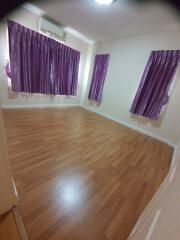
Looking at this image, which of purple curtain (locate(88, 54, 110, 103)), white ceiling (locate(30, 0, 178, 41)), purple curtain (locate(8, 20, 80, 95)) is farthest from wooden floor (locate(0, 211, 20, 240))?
purple curtain (locate(88, 54, 110, 103))

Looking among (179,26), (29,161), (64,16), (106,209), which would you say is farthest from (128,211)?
(64,16)

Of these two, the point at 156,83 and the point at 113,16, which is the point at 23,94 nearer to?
the point at 113,16

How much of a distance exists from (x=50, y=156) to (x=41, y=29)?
3078mm

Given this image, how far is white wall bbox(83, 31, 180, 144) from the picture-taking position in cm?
277

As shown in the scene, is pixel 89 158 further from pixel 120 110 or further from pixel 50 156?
pixel 120 110

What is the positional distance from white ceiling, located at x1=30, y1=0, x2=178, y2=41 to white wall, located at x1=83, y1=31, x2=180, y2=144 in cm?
26

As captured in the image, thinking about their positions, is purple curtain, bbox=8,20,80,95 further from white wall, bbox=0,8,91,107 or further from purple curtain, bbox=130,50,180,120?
purple curtain, bbox=130,50,180,120

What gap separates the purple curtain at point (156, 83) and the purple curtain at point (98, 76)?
1363mm

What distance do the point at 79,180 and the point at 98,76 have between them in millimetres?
3647

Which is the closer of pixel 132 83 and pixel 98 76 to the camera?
pixel 132 83

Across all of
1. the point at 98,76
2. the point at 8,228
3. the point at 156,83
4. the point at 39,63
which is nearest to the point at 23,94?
the point at 39,63

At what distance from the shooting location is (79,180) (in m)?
1.34

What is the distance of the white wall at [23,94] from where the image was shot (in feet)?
8.29

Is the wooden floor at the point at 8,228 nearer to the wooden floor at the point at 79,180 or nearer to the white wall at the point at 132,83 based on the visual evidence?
the wooden floor at the point at 79,180
